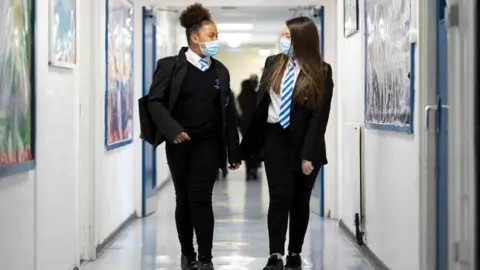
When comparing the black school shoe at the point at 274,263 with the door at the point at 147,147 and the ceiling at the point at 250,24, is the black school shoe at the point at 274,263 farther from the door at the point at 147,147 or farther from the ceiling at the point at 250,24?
the ceiling at the point at 250,24

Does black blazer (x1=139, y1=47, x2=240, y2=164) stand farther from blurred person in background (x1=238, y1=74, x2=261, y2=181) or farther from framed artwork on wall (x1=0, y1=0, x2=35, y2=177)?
blurred person in background (x1=238, y1=74, x2=261, y2=181)

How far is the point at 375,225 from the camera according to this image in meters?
4.75

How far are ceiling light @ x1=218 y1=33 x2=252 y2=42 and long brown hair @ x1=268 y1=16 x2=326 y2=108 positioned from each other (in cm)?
1171

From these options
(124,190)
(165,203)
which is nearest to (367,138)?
(124,190)

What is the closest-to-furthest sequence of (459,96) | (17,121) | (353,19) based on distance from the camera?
(459,96) < (17,121) < (353,19)

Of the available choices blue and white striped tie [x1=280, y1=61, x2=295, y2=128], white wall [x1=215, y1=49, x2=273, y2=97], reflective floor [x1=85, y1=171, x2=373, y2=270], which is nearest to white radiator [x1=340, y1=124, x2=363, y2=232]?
reflective floor [x1=85, y1=171, x2=373, y2=270]

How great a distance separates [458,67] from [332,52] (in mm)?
4334

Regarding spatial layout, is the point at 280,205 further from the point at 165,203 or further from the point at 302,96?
the point at 165,203

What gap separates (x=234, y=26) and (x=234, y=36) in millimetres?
2457

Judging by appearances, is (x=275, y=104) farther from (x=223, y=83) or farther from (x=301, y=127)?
(x=223, y=83)

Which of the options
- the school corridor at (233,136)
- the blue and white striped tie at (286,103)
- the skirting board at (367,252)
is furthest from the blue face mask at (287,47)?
the skirting board at (367,252)

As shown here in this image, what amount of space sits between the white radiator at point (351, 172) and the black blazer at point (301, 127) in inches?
44.1

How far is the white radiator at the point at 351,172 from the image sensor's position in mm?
5242

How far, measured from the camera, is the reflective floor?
4703 mm
